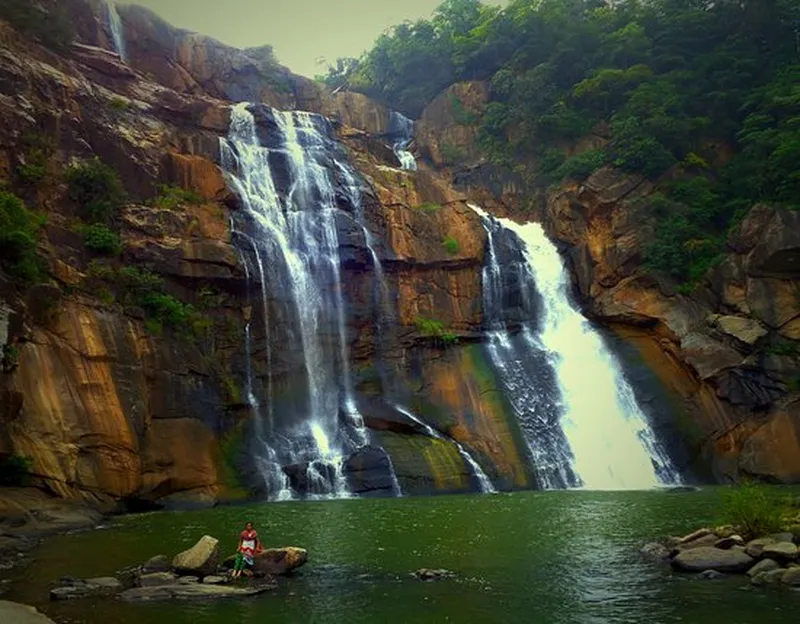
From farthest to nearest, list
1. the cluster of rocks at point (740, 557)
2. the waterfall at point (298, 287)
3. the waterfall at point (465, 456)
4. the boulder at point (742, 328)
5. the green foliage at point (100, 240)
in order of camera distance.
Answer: the boulder at point (742, 328), the waterfall at point (465, 456), the waterfall at point (298, 287), the green foliage at point (100, 240), the cluster of rocks at point (740, 557)

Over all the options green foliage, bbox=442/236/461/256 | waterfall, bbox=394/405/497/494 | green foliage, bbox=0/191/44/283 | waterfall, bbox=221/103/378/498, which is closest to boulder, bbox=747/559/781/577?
waterfall, bbox=394/405/497/494

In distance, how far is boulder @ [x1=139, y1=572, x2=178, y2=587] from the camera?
1248cm

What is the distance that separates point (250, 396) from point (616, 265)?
2024 centimetres

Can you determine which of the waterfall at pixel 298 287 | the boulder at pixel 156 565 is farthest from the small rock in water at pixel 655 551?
the waterfall at pixel 298 287

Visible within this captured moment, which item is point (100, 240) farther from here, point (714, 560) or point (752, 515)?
point (752, 515)

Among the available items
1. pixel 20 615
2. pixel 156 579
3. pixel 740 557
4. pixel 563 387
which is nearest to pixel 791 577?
pixel 740 557

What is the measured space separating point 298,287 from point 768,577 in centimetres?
2431

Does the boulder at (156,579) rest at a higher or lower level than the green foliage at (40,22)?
lower

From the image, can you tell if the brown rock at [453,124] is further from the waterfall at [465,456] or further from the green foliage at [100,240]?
the green foliage at [100,240]

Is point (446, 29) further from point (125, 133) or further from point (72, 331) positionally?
point (72, 331)

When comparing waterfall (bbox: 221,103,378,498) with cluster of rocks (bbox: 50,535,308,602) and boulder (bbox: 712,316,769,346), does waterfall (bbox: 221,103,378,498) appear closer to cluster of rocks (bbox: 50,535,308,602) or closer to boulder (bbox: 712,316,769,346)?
cluster of rocks (bbox: 50,535,308,602)

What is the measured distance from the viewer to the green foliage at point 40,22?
33656mm

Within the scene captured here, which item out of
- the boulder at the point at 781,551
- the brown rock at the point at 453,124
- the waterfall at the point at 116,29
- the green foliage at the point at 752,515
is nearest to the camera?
the boulder at the point at 781,551

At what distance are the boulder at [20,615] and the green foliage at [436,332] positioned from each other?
25.2 m
